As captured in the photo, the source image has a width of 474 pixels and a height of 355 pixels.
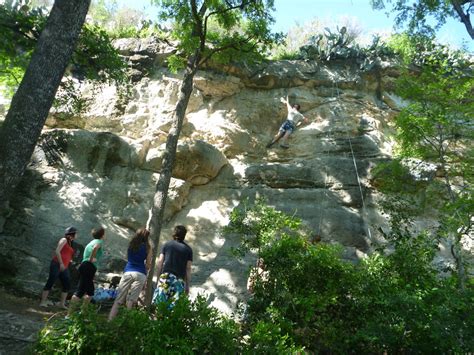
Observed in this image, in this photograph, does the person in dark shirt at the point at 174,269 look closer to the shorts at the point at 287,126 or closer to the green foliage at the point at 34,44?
the green foliage at the point at 34,44

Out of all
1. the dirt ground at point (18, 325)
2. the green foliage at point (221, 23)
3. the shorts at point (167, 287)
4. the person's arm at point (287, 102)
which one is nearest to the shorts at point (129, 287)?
the shorts at point (167, 287)

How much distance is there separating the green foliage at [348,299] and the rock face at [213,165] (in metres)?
3.01

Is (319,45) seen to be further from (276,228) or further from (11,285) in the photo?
(11,285)

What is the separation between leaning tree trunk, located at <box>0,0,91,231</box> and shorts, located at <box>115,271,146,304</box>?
6.73 ft

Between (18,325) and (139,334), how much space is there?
271 cm

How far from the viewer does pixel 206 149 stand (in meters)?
13.1

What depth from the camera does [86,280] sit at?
7078 millimetres

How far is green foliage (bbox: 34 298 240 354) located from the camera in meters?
4.09

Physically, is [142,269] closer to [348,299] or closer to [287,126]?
[348,299]

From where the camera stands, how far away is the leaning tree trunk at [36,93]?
5.69m

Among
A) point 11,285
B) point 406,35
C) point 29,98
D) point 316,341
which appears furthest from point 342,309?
point 406,35

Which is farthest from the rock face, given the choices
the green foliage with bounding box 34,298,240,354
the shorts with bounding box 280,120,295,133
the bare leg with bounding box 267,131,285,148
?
the green foliage with bounding box 34,298,240,354

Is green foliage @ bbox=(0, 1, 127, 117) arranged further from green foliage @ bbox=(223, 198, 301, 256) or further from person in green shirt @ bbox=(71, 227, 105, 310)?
green foliage @ bbox=(223, 198, 301, 256)

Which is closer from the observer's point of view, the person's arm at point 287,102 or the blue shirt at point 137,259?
the blue shirt at point 137,259
